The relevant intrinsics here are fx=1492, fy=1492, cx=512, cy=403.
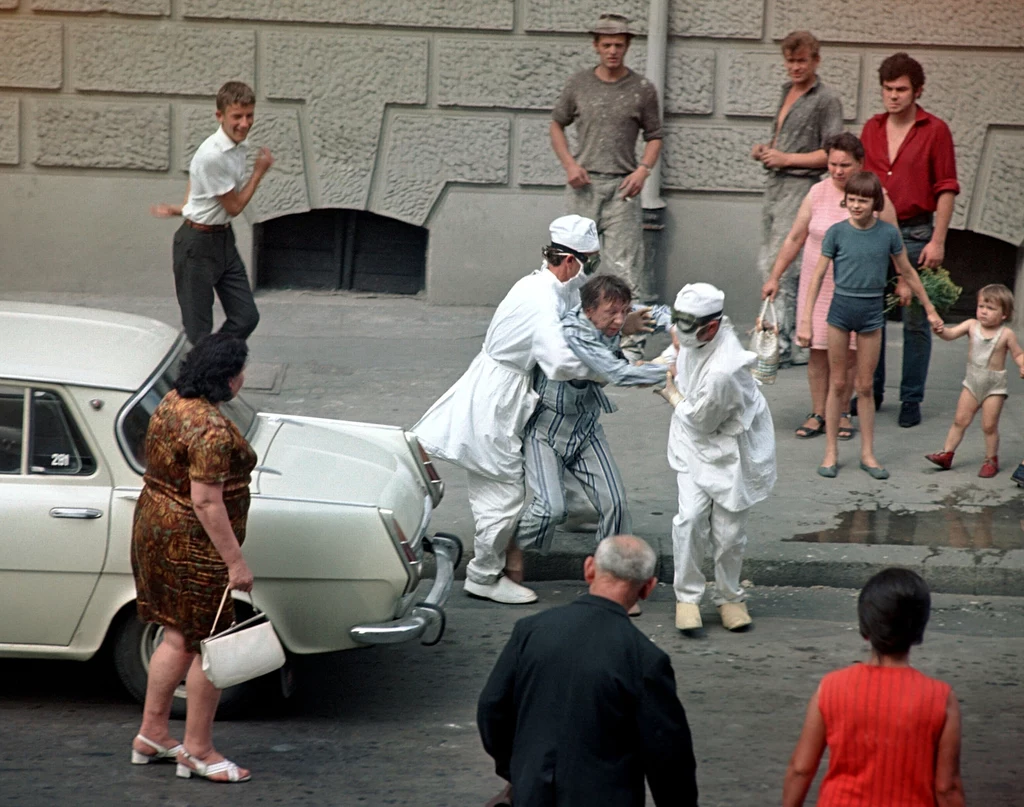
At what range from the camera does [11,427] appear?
5285 mm

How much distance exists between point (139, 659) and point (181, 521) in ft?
2.66

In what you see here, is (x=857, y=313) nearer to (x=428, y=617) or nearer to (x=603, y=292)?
(x=603, y=292)

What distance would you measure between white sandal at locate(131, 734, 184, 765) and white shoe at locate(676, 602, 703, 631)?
7.46 feet

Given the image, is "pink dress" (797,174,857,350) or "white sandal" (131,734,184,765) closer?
"white sandal" (131,734,184,765)

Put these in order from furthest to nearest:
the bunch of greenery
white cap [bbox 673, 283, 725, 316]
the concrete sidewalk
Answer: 1. the bunch of greenery
2. the concrete sidewalk
3. white cap [bbox 673, 283, 725, 316]

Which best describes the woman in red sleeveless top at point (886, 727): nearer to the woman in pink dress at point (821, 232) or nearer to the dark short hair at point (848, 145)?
the woman in pink dress at point (821, 232)

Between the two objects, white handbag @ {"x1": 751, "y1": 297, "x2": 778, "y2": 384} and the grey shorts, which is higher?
the grey shorts

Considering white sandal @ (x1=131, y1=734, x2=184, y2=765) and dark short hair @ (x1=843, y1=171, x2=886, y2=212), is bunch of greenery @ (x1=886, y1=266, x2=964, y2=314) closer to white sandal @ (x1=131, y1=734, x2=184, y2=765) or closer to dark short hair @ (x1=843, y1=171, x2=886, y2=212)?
dark short hair @ (x1=843, y1=171, x2=886, y2=212)

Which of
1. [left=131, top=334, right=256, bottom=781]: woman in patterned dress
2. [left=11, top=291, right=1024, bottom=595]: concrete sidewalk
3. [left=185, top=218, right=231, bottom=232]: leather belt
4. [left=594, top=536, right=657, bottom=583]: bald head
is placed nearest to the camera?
[left=594, top=536, right=657, bottom=583]: bald head

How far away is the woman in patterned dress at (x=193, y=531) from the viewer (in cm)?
473

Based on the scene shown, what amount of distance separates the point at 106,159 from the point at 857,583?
22.2 feet

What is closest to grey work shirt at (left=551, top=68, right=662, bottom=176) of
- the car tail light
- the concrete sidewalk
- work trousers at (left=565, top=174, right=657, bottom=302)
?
work trousers at (left=565, top=174, right=657, bottom=302)

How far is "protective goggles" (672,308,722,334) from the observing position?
5.96m

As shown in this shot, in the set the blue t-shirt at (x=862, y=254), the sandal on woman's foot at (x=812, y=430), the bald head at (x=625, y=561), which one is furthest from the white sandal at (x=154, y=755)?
the sandal on woman's foot at (x=812, y=430)
